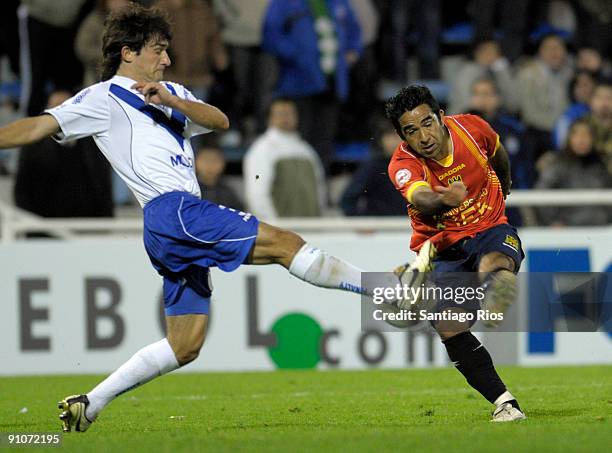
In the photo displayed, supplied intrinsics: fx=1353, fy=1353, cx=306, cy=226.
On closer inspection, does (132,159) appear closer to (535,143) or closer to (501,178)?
(501,178)

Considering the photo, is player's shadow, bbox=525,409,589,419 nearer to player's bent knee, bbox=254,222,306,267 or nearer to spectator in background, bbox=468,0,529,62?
player's bent knee, bbox=254,222,306,267

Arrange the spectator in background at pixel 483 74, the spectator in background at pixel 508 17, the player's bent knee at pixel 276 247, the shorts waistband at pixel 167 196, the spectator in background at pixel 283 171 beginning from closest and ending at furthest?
the player's bent knee at pixel 276 247 < the shorts waistband at pixel 167 196 < the spectator in background at pixel 283 171 < the spectator in background at pixel 483 74 < the spectator in background at pixel 508 17

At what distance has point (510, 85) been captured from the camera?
14.9 meters

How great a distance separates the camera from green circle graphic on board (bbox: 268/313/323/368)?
12.3 meters

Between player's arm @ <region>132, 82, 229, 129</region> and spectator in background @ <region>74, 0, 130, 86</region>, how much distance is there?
6.72 meters

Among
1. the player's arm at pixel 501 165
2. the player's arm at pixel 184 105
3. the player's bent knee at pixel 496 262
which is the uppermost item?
the player's arm at pixel 184 105

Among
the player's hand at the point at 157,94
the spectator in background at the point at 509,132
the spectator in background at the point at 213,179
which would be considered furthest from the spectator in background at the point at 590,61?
the player's hand at the point at 157,94

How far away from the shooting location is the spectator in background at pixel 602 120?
13.7 m

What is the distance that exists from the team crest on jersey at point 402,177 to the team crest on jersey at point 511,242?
→ 677 millimetres

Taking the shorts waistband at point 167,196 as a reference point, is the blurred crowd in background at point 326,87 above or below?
above

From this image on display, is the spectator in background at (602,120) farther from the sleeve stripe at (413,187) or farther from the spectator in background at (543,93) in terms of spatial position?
the sleeve stripe at (413,187)

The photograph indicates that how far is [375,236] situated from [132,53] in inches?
213

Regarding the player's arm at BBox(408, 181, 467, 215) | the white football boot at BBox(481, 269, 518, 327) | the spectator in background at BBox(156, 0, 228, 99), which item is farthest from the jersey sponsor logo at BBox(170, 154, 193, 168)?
the spectator in background at BBox(156, 0, 228, 99)

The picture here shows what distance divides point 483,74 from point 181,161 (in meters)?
7.80
